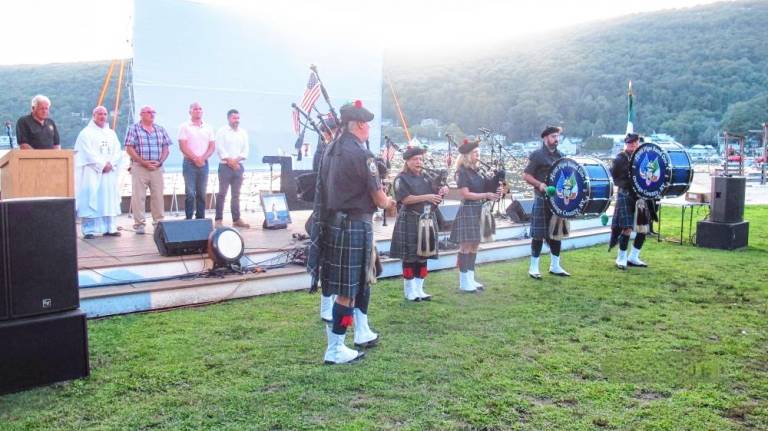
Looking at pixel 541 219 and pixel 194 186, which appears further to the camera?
pixel 194 186

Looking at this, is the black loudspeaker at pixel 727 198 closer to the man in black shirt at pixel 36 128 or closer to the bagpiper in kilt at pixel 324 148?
the bagpiper in kilt at pixel 324 148

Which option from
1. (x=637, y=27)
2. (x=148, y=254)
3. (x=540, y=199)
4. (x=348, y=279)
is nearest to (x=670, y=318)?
(x=540, y=199)

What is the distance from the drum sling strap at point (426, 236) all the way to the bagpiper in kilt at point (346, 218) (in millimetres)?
1556

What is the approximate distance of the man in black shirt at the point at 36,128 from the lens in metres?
6.54

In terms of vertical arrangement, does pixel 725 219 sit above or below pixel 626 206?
below

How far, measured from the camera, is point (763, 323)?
16.7 ft

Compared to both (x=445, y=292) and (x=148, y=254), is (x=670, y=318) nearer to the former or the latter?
(x=445, y=292)

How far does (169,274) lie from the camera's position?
19.2ft

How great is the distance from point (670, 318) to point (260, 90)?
335 inches

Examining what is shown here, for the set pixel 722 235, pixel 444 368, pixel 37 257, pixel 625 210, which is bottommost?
pixel 444 368

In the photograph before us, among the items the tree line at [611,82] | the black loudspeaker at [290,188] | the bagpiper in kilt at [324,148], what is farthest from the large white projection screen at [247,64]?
the tree line at [611,82]

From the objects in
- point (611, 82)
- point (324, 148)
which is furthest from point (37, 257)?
point (611, 82)

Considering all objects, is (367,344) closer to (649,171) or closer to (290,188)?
(649,171)

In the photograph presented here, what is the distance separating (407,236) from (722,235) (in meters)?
5.71
